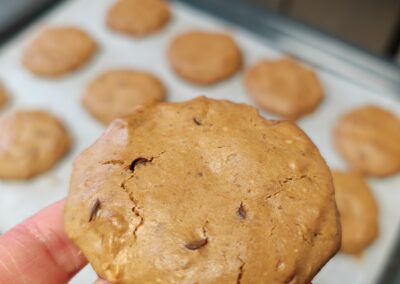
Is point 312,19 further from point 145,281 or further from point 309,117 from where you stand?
point 145,281

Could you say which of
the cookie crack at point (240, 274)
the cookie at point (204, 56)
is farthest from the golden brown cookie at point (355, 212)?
the cookie crack at point (240, 274)

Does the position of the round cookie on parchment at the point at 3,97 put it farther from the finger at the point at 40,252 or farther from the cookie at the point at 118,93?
the finger at the point at 40,252

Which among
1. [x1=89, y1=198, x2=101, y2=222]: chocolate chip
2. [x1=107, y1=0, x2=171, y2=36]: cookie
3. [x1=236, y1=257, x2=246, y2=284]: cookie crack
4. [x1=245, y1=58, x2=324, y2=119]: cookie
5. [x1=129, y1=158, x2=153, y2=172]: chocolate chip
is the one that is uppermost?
[x1=129, y1=158, x2=153, y2=172]: chocolate chip

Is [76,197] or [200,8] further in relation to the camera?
[200,8]

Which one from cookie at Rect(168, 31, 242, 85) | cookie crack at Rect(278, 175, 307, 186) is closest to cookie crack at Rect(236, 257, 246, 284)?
cookie crack at Rect(278, 175, 307, 186)

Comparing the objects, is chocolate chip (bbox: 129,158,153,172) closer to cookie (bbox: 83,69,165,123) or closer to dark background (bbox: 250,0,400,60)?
cookie (bbox: 83,69,165,123)

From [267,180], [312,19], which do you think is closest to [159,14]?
[312,19]
